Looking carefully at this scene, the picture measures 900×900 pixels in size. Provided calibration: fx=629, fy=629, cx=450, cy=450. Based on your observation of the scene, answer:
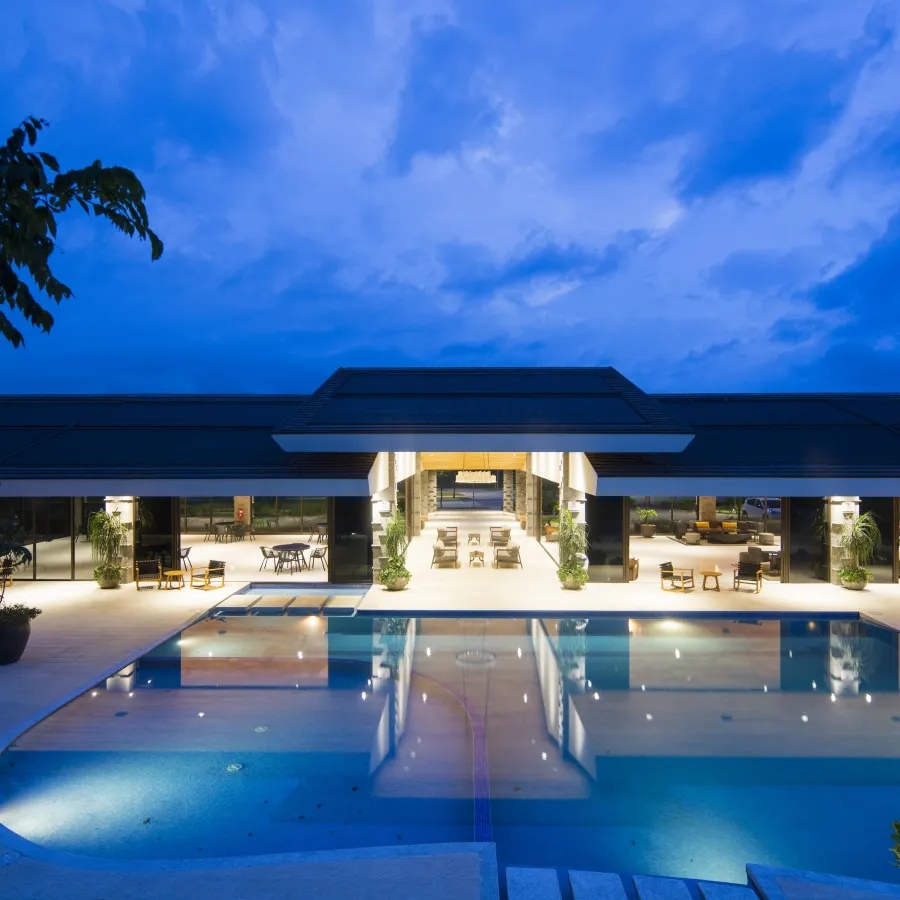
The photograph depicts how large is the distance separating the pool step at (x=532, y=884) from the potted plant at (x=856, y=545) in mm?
13405

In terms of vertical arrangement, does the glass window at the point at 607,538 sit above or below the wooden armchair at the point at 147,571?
above

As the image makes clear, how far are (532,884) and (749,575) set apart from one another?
12.1 m

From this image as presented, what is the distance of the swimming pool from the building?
13.5ft

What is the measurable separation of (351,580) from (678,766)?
9907mm

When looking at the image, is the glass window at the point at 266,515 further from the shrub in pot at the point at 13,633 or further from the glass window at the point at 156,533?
the shrub in pot at the point at 13,633

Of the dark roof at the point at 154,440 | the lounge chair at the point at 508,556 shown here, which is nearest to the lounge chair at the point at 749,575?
the lounge chair at the point at 508,556

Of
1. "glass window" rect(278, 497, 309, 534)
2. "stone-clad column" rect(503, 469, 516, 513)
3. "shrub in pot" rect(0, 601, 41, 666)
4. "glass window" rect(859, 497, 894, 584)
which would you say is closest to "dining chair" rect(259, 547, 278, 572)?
"glass window" rect(278, 497, 309, 534)

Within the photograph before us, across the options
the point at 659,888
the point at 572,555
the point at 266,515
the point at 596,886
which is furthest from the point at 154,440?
the point at 659,888

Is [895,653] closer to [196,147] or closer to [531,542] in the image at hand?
[531,542]

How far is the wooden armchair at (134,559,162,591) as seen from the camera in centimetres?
1532

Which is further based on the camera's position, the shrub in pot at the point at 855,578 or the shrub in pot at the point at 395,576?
the shrub in pot at the point at 855,578

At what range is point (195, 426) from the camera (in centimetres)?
1716

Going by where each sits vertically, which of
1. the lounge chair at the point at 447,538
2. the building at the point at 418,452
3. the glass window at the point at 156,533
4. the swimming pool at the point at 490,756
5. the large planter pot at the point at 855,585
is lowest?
the swimming pool at the point at 490,756

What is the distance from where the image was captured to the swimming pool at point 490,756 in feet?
19.1
